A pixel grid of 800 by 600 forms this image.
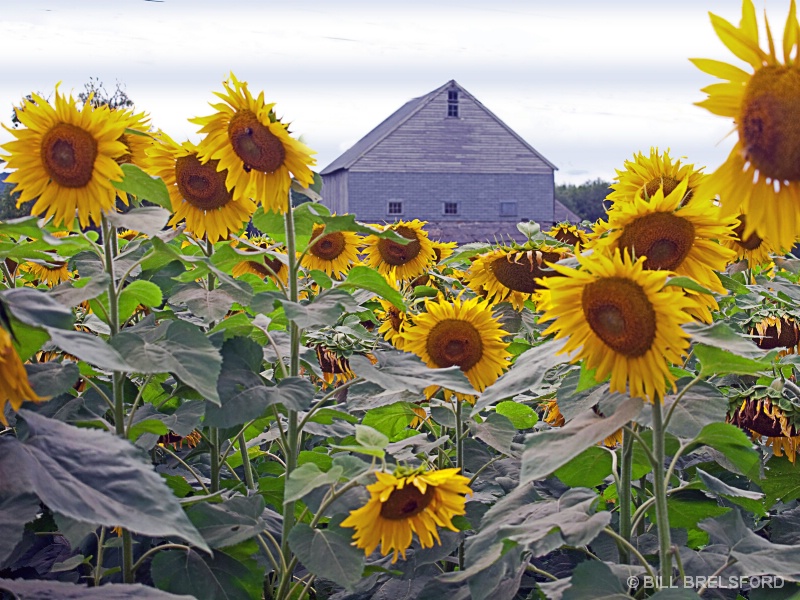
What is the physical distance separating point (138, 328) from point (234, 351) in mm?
209

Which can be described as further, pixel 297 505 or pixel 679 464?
pixel 679 464

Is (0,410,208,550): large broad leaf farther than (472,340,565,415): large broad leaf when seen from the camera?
No

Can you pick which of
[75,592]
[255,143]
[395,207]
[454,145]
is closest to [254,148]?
[255,143]

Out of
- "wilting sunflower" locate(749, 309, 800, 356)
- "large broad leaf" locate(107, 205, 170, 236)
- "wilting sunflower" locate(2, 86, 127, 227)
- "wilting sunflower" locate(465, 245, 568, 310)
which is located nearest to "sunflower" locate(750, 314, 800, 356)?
"wilting sunflower" locate(749, 309, 800, 356)

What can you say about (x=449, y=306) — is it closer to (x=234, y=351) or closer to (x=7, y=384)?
(x=234, y=351)

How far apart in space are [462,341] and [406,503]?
825mm

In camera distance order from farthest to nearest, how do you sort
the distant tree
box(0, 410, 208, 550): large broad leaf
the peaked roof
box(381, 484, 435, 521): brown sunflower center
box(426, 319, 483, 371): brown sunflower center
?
the distant tree → the peaked roof → box(426, 319, 483, 371): brown sunflower center → box(381, 484, 435, 521): brown sunflower center → box(0, 410, 208, 550): large broad leaf

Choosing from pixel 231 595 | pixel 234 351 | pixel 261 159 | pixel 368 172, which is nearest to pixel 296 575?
pixel 231 595

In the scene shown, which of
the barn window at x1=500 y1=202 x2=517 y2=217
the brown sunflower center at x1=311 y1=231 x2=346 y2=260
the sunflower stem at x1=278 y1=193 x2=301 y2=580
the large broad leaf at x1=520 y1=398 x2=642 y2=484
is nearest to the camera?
the large broad leaf at x1=520 y1=398 x2=642 y2=484

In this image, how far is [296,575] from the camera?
2004mm

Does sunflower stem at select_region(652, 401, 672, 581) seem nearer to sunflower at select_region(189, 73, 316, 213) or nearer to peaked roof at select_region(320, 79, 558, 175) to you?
sunflower at select_region(189, 73, 316, 213)

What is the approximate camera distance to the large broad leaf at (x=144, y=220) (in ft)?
5.68

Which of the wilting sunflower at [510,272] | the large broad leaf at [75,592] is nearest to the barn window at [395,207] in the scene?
the wilting sunflower at [510,272]

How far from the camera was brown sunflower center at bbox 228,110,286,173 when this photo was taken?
1.84 m
